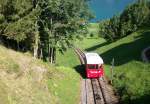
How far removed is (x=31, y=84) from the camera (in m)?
33.8

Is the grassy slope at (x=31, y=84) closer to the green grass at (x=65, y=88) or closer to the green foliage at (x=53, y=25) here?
the green grass at (x=65, y=88)

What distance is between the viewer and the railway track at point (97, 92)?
37656 millimetres

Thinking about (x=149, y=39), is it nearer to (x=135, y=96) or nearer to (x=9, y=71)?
(x=135, y=96)

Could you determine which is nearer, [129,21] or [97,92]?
[97,92]

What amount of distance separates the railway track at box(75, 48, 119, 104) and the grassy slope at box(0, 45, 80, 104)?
107 centimetres

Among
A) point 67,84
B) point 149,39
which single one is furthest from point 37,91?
point 149,39

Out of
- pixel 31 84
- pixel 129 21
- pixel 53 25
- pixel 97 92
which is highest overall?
pixel 129 21

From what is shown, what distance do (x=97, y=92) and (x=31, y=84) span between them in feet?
35.9

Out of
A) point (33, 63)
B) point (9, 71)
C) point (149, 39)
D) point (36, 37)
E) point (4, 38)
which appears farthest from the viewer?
point (149, 39)

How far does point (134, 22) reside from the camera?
365 feet

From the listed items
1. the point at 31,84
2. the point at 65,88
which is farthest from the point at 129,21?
the point at 31,84

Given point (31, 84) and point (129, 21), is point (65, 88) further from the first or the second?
point (129, 21)

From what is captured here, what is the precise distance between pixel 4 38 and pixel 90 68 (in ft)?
40.0

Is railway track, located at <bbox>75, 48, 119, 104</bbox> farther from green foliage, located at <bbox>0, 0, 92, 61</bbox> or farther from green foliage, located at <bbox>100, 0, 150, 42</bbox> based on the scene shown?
green foliage, located at <bbox>100, 0, 150, 42</bbox>
